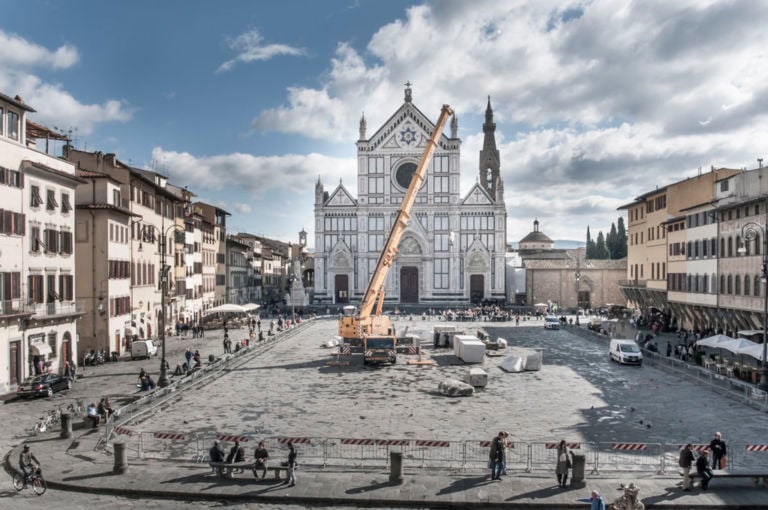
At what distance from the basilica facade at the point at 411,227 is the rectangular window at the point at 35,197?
57443 millimetres

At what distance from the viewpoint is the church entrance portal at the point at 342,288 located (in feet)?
295

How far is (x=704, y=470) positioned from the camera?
16.7 metres

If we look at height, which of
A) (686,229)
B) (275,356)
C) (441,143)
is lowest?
(275,356)

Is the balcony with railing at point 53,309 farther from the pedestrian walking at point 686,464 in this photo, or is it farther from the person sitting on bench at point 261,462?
the pedestrian walking at point 686,464

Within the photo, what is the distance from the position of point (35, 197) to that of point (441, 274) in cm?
6255

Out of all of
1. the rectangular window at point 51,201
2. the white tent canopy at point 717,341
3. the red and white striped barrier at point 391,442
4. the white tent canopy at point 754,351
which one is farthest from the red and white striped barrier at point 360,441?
the white tent canopy at point 717,341

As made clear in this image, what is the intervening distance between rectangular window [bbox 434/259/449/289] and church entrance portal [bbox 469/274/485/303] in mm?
3438

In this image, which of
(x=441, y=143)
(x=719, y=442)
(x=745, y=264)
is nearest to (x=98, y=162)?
(x=719, y=442)

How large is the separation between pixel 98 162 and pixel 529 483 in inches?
1428

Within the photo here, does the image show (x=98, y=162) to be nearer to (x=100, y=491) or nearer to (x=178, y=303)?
(x=178, y=303)

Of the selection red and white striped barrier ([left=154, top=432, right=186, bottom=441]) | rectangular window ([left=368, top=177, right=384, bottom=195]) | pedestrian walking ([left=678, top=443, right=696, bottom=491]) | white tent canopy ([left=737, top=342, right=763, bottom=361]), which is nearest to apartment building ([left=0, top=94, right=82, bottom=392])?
red and white striped barrier ([left=154, top=432, right=186, bottom=441])

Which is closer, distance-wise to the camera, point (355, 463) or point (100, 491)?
point (100, 491)

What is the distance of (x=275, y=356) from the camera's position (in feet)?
141

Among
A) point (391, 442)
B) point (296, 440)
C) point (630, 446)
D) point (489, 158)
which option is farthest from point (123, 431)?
point (489, 158)
